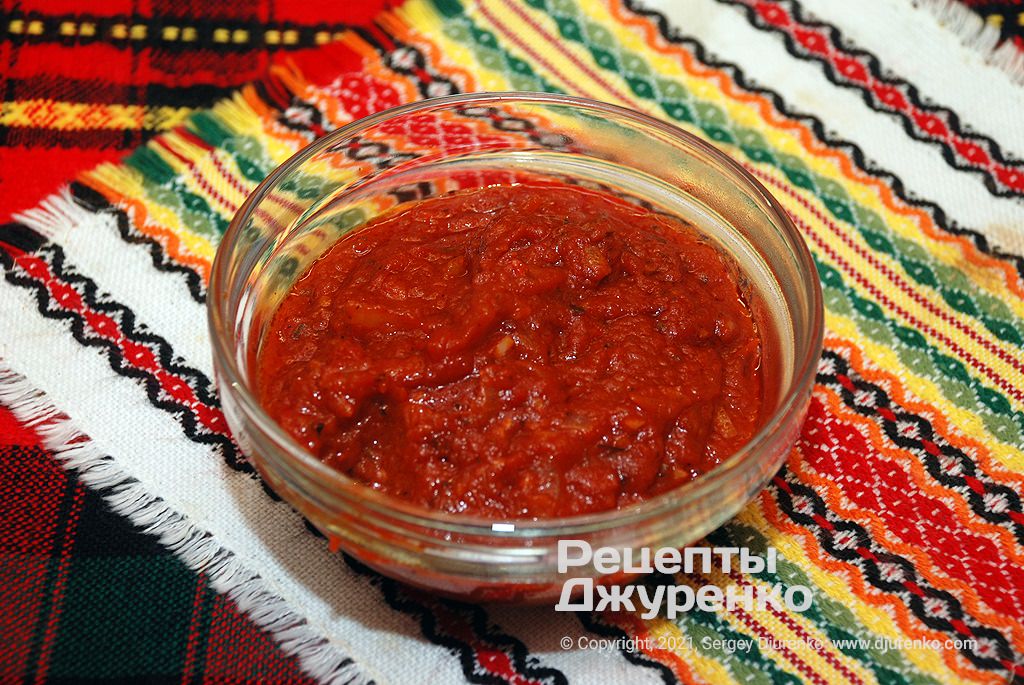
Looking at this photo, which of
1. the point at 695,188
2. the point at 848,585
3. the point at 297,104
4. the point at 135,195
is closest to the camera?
the point at 848,585

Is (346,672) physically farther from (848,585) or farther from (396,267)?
(848,585)

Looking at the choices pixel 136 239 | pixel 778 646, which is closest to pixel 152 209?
pixel 136 239

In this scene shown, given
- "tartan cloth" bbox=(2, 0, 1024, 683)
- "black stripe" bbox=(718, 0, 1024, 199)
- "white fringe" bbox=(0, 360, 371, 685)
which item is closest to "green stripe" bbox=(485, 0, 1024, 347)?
"tartan cloth" bbox=(2, 0, 1024, 683)

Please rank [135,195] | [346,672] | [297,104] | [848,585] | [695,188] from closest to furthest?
1. [346,672]
2. [848,585]
3. [695,188]
4. [135,195]
5. [297,104]

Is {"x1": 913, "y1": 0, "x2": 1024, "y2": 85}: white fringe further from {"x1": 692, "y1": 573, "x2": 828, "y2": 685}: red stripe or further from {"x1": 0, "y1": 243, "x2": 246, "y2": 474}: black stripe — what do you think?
{"x1": 0, "y1": 243, "x2": 246, "y2": 474}: black stripe

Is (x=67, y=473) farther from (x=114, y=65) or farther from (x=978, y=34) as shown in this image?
(x=978, y=34)

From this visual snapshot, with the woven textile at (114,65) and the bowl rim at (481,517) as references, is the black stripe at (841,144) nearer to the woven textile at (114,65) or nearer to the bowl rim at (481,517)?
the bowl rim at (481,517)

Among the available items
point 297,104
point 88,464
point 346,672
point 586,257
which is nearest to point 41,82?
point 297,104
